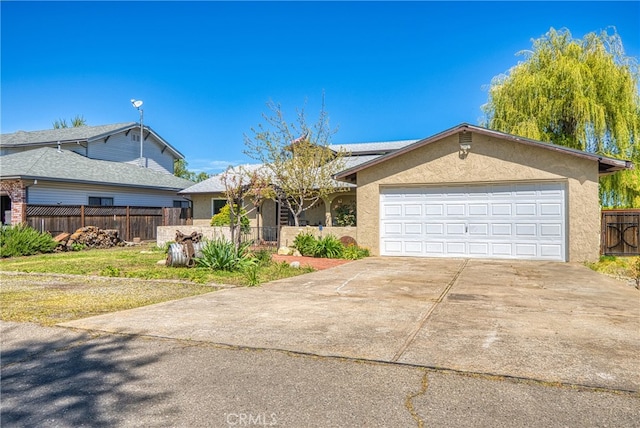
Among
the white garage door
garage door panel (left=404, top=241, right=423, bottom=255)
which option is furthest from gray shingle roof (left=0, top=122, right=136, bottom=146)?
garage door panel (left=404, top=241, right=423, bottom=255)

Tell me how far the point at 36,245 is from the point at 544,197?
17811 millimetres

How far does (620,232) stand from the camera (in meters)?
13.5

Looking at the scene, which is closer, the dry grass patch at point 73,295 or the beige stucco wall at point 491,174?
the dry grass patch at point 73,295

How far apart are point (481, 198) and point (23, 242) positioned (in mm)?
16131

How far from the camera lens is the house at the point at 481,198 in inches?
500

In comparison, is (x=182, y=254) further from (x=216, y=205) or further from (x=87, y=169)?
(x=87, y=169)

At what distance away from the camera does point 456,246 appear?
1406 cm

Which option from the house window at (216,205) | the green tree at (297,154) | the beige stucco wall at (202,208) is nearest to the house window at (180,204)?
the beige stucco wall at (202,208)

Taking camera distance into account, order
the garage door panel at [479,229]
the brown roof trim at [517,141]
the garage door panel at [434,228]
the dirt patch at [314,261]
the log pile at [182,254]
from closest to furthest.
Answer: the log pile at [182,254], the brown roof trim at [517,141], the dirt patch at [314,261], the garage door panel at [479,229], the garage door panel at [434,228]

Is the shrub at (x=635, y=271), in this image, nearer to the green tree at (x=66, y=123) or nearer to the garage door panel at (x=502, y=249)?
the garage door panel at (x=502, y=249)

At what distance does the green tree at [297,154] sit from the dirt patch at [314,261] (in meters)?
4.96

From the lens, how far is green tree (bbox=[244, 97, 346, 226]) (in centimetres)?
1869

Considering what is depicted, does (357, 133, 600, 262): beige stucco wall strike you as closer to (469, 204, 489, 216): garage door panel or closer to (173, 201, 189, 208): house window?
(469, 204, 489, 216): garage door panel

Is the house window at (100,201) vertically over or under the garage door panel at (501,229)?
over
